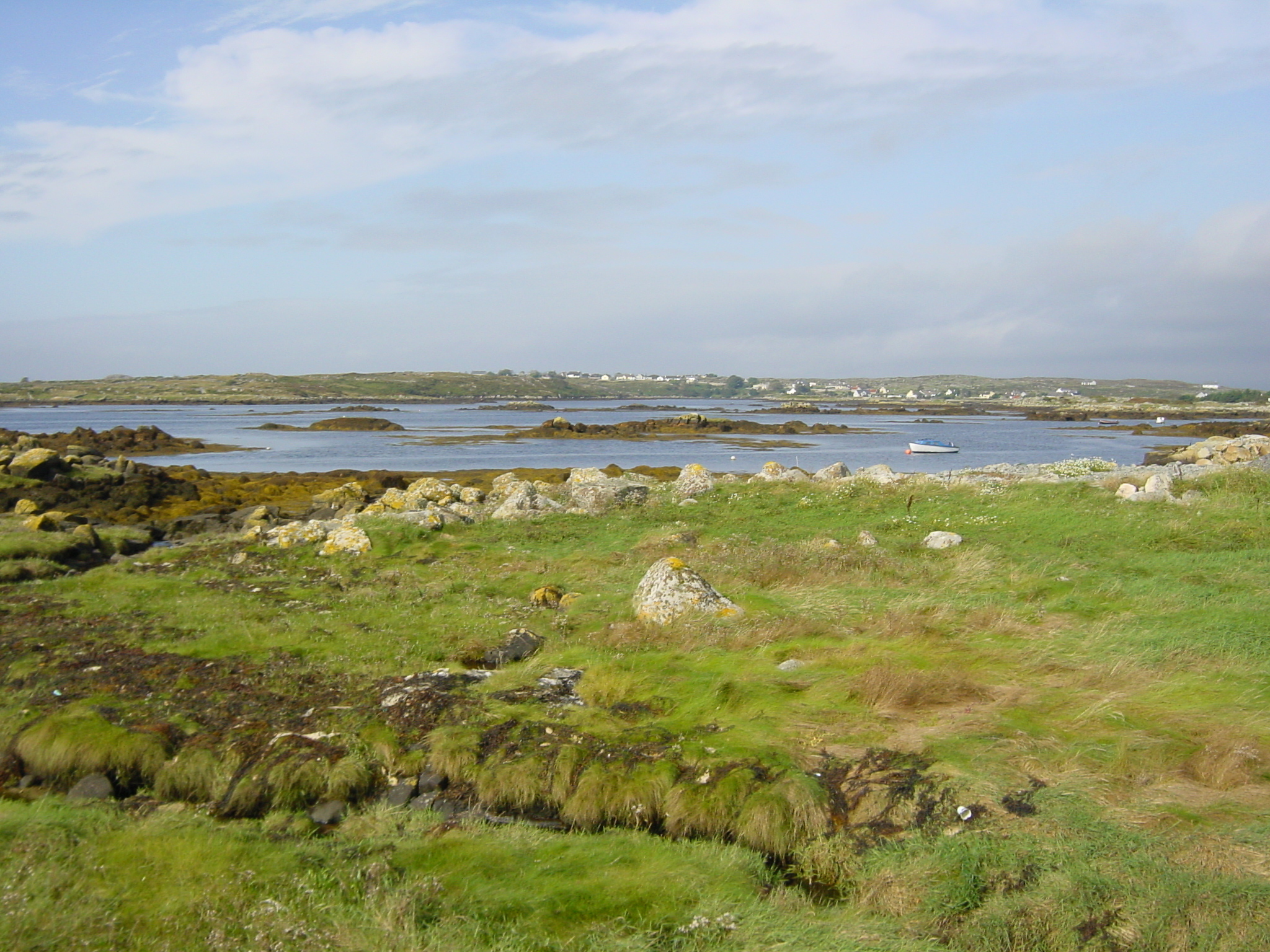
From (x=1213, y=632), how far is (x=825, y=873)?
6.31m

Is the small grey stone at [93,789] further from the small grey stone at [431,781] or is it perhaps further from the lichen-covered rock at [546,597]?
the lichen-covered rock at [546,597]

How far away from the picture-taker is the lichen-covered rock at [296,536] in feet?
63.6

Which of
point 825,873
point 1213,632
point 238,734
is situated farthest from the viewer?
point 1213,632

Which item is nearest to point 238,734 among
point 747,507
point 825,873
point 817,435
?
point 825,873

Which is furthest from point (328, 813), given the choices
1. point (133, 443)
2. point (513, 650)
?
point (133, 443)

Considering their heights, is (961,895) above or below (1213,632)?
below

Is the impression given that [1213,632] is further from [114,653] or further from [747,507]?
[114,653]

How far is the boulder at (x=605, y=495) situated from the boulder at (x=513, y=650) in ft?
35.6

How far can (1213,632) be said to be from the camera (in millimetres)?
9594

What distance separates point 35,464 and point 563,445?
1794 inches

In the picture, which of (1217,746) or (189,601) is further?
(189,601)

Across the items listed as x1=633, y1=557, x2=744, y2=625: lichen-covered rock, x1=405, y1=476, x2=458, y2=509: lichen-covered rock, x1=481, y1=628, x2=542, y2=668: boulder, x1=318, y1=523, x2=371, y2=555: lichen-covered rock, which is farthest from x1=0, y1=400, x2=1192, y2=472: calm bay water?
x1=481, y1=628, x2=542, y2=668: boulder

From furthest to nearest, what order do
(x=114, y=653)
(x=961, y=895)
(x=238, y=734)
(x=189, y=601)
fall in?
(x=189, y=601) < (x=114, y=653) < (x=238, y=734) < (x=961, y=895)

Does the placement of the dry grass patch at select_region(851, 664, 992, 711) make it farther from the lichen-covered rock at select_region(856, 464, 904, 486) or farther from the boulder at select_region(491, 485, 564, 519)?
the lichen-covered rock at select_region(856, 464, 904, 486)
